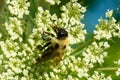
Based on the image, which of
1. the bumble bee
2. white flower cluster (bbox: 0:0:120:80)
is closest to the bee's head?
the bumble bee

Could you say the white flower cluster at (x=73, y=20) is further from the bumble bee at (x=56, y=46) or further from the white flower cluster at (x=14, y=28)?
the white flower cluster at (x=14, y=28)

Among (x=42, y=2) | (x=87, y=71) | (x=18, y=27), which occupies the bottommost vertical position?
(x=87, y=71)

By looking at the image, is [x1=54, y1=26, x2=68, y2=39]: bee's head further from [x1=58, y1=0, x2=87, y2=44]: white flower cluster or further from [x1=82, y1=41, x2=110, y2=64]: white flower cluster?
[x1=82, y1=41, x2=110, y2=64]: white flower cluster

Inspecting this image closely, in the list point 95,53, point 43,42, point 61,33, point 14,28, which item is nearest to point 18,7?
point 14,28

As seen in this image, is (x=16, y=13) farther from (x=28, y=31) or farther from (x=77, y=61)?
(x=77, y=61)

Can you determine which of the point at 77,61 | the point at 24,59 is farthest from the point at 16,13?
the point at 77,61

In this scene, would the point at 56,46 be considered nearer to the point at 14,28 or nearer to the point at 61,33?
the point at 61,33

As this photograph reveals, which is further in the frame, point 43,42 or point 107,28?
point 107,28
